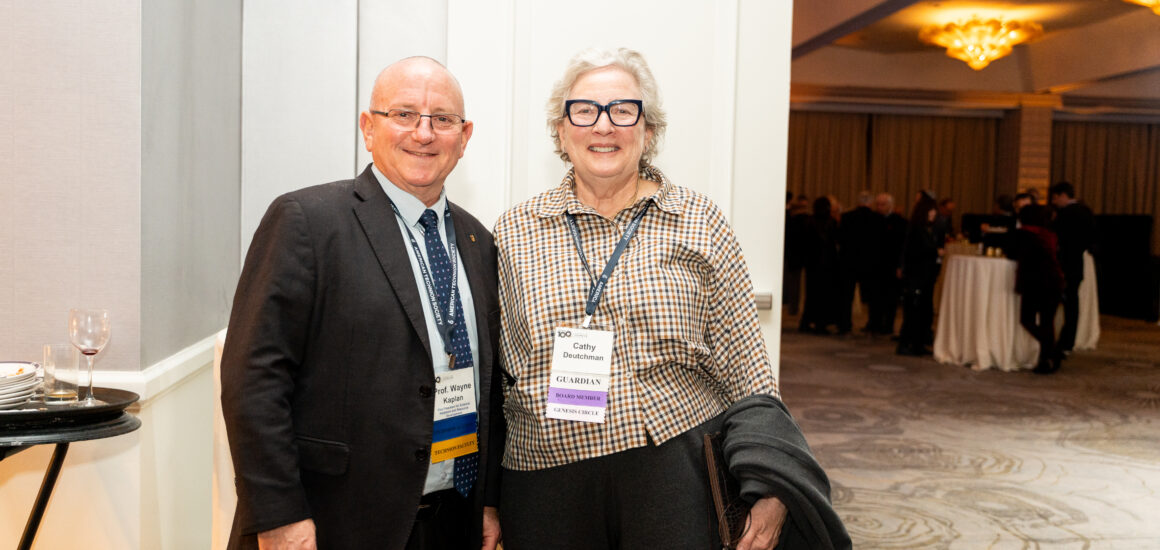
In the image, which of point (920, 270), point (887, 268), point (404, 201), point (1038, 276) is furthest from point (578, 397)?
point (887, 268)

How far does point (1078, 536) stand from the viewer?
3469 millimetres

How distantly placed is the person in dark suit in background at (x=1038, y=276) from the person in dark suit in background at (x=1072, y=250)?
0.72m

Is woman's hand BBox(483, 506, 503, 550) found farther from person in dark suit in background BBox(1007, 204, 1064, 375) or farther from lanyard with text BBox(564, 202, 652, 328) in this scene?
person in dark suit in background BBox(1007, 204, 1064, 375)

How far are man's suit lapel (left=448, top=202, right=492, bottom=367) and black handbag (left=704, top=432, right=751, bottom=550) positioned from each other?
49 cm

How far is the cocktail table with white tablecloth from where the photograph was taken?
7.29 m

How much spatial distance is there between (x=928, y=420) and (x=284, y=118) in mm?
4600

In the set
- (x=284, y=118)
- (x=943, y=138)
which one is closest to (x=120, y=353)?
(x=284, y=118)

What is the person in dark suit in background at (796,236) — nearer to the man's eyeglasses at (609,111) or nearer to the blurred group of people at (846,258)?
the blurred group of people at (846,258)

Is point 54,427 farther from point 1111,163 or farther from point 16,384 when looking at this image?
point 1111,163

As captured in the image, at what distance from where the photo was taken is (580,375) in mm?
1576

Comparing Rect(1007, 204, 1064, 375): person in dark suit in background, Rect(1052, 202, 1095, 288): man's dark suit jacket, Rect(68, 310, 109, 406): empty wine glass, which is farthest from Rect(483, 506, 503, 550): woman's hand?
Rect(1052, 202, 1095, 288): man's dark suit jacket

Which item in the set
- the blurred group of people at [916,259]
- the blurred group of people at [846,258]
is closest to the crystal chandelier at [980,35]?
the blurred group of people at [916,259]

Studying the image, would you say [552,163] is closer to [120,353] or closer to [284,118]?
[284,118]

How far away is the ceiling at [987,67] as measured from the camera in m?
8.39
